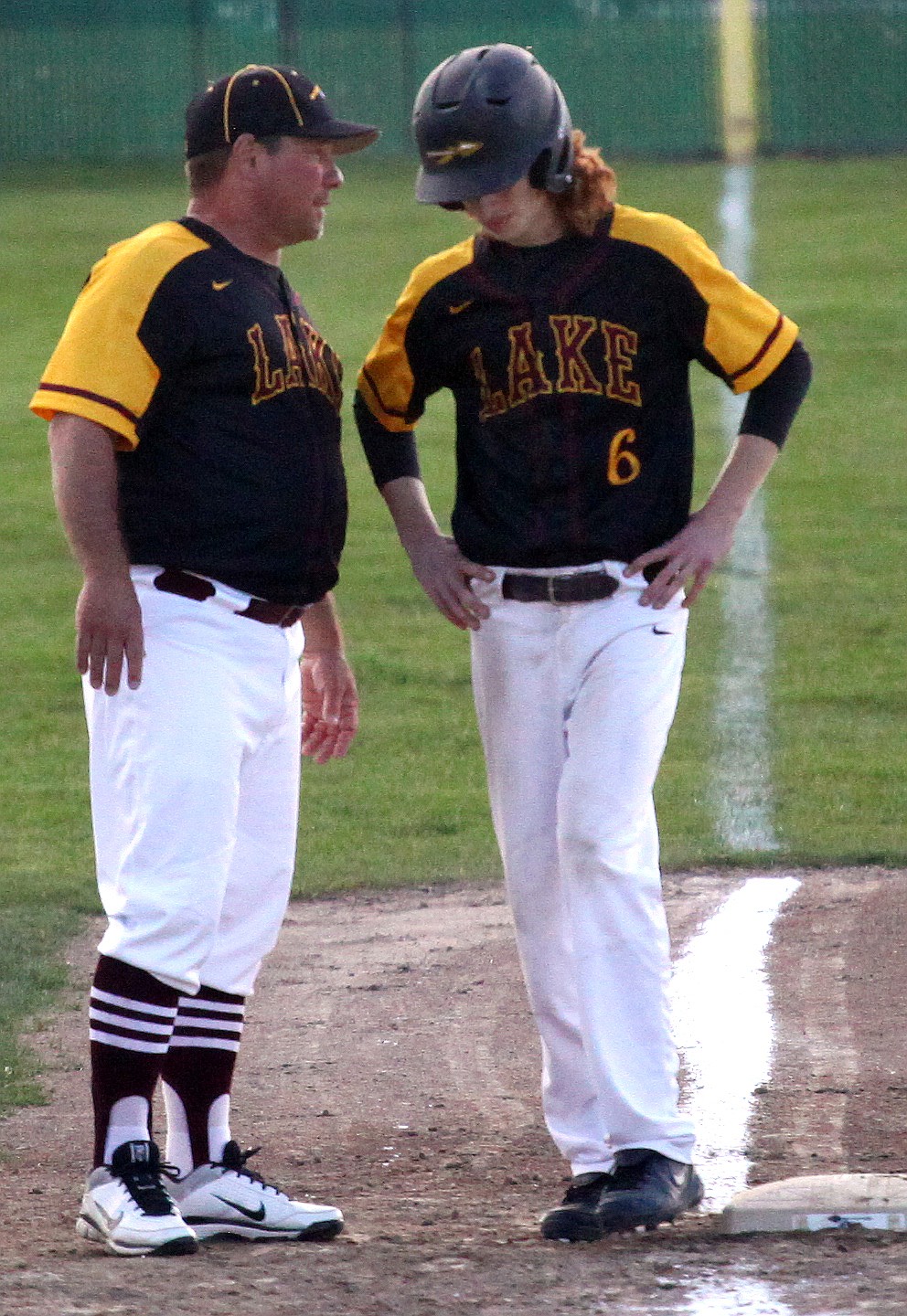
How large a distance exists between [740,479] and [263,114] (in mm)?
1143

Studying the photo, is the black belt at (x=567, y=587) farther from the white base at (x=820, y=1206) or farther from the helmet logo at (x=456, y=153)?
the white base at (x=820, y=1206)

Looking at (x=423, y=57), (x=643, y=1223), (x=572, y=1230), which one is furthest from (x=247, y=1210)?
(x=423, y=57)

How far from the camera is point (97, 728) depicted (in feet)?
12.8

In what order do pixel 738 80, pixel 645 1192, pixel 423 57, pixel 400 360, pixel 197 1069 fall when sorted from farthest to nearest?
1. pixel 738 80
2. pixel 423 57
3. pixel 400 360
4. pixel 197 1069
5. pixel 645 1192

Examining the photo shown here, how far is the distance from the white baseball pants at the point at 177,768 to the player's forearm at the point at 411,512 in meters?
0.43

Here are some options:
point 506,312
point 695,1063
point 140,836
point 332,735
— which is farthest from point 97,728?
point 695,1063

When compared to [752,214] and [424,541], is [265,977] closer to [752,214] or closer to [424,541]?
[424,541]

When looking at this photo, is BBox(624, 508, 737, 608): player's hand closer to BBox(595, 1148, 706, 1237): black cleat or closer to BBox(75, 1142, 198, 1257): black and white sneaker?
BBox(595, 1148, 706, 1237): black cleat

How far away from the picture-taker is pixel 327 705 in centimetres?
450

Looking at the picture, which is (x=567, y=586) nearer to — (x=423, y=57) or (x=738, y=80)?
(x=423, y=57)

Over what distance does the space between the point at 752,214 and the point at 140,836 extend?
18.0 meters

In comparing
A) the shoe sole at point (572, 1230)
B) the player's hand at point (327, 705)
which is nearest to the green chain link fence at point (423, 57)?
the player's hand at point (327, 705)

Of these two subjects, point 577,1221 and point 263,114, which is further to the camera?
point 263,114

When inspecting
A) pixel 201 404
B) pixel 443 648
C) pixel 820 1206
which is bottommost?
pixel 443 648
